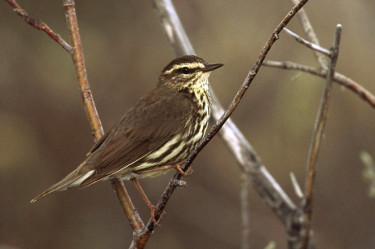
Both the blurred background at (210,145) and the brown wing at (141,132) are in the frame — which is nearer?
the brown wing at (141,132)

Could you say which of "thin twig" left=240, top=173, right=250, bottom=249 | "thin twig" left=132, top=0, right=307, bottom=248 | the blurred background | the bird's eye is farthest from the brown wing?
the blurred background

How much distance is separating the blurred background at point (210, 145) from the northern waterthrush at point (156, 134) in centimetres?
353

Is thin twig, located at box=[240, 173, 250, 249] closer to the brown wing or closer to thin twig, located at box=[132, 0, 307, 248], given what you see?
the brown wing

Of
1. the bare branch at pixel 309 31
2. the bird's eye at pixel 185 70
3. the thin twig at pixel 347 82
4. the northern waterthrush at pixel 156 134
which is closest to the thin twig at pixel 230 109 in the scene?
the northern waterthrush at pixel 156 134

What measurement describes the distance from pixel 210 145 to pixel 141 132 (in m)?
4.42

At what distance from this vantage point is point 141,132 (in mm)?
4723

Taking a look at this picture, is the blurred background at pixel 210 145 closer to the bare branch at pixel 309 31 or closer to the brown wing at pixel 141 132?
the brown wing at pixel 141 132

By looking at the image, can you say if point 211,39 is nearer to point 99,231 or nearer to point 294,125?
point 294,125

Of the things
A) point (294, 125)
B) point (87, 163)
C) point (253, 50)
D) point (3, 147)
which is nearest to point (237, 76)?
point (253, 50)

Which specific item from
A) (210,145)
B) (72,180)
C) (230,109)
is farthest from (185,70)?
(210,145)

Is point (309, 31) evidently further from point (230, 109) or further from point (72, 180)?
point (72, 180)

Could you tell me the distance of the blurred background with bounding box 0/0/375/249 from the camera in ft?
28.2

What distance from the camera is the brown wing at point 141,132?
4.45 m

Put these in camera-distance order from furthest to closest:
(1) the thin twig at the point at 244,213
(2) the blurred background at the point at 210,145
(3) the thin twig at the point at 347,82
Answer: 1. (2) the blurred background at the point at 210,145
2. (1) the thin twig at the point at 244,213
3. (3) the thin twig at the point at 347,82
